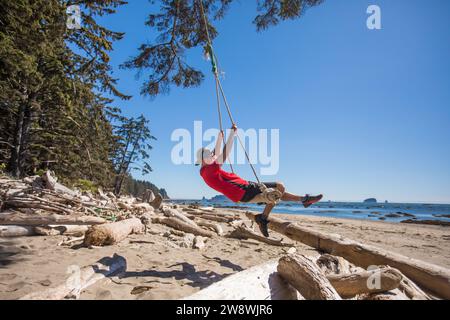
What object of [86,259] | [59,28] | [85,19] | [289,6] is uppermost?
[85,19]

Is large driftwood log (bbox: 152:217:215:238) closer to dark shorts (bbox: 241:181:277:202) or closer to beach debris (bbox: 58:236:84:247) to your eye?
dark shorts (bbox: 241:181:277:202)

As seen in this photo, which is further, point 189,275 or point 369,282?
point 189,275

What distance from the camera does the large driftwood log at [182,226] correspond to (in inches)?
257

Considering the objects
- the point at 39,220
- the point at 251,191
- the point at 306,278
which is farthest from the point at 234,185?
the point at 39,220

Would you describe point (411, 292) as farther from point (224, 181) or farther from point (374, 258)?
point (224, 181)

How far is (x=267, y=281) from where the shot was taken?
90.7 inches

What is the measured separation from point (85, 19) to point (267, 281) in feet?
37.7

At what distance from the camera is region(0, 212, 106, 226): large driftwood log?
4.44 metres

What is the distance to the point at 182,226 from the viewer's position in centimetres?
684

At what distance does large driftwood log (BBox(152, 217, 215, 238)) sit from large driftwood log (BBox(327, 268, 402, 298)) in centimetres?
438

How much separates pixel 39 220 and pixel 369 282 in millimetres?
6112

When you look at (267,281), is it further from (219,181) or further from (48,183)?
(48,183)

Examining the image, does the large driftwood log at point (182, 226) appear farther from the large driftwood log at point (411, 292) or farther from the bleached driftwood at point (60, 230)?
the large driftwood log at point (411, 292)
